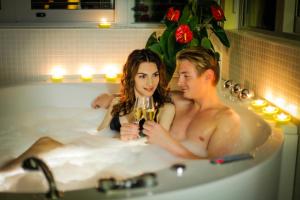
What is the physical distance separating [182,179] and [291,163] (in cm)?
88

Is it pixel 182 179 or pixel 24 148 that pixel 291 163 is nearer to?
pixel 182 179

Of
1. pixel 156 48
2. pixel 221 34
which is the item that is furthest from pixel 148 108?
pixel 221 34

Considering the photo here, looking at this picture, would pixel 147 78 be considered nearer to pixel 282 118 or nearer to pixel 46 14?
pixel 282 118

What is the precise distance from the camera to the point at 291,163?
2369 mm

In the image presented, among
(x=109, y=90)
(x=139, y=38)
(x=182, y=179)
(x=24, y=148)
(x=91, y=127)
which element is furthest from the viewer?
(x=139, y=38)

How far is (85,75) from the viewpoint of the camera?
3455 mm

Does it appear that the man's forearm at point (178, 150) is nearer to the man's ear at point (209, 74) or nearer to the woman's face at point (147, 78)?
the woman's face at point (147, 78)

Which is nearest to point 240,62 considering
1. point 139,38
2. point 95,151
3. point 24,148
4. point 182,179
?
point 139,38

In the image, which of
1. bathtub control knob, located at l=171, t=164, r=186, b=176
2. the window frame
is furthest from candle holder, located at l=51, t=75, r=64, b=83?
bathtub control knob, located at l=171, t=164, r=186, b=176

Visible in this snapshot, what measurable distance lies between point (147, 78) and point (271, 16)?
1093 mm

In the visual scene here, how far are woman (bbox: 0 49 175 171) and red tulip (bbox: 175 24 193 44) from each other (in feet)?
1.91

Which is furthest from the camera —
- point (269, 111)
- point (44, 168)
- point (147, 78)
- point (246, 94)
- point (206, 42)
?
point (206, 42)

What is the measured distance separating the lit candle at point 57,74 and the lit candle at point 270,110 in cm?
142

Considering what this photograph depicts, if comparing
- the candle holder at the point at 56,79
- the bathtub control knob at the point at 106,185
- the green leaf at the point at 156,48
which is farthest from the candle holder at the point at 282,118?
the candle holder at the point at 56,79
